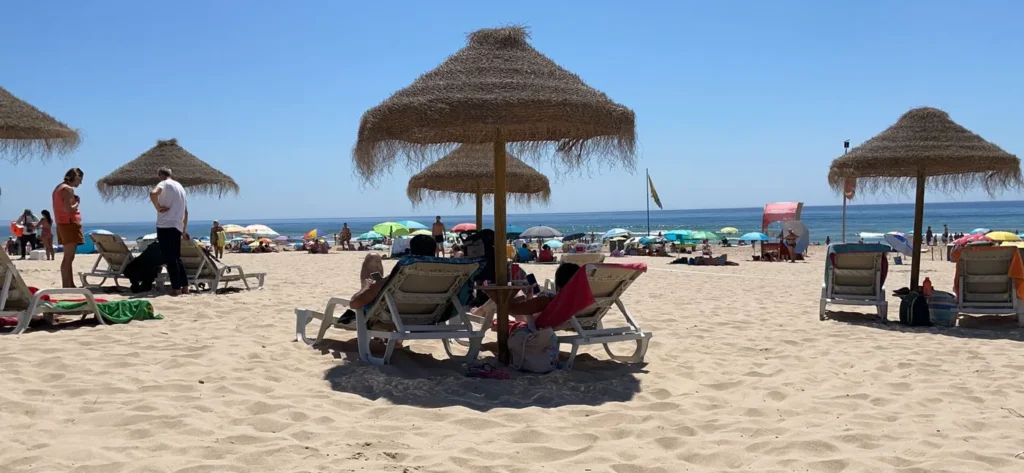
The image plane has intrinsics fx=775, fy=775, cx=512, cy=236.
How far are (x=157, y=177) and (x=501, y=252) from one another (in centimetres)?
719

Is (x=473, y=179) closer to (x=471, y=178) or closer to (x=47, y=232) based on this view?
(x=471, y=178)

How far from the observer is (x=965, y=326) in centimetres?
665

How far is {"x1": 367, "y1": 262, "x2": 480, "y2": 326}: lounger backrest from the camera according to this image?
4.41 m

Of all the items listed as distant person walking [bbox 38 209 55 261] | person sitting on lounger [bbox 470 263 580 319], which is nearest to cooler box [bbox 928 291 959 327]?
person sitting on lounger [bbox 470 263 580 319]

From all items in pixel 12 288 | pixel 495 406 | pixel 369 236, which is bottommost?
pixel 369 236

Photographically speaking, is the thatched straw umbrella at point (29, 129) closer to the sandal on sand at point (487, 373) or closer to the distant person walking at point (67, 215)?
the distant person walking at point (67, 215)

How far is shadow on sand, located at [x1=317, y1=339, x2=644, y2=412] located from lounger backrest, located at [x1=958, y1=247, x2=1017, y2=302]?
11.7 ft

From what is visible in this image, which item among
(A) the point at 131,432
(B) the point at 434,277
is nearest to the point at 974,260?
(B) the point at 434,277

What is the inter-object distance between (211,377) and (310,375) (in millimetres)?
513

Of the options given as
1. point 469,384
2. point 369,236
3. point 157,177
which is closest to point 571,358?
point 469,384

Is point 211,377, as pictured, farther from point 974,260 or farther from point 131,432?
point 974,260

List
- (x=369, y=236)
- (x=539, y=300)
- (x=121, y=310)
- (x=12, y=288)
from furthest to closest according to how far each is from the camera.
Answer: (x=369, y=236), (x=121, y=310), (x=12, y=288), (x=539, y=300)

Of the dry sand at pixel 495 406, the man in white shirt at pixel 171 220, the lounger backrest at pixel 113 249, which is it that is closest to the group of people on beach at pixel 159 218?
the man in white shirt at pixel 171 220

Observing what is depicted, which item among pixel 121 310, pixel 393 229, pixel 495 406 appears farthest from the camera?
pixel 393 229
